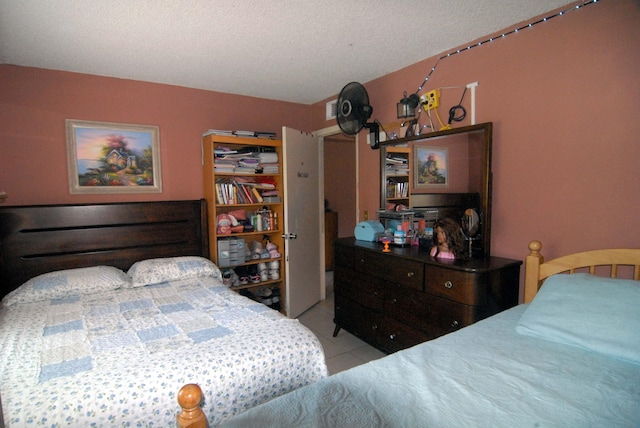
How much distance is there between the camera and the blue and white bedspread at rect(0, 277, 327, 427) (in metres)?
1.26

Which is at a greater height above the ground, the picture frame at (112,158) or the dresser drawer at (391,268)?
the picture frame at (112,158)

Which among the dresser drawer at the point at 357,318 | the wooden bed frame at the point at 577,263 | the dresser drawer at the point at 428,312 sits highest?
the wooden bed frame at the point at 577,263

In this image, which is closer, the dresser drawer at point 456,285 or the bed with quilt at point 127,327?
the bed with quilt at point 127,327

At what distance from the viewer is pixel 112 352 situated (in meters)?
1.57

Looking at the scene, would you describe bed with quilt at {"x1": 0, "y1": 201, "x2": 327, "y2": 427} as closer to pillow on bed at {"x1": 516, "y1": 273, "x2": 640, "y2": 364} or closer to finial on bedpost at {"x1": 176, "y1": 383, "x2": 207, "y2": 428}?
finial on bedpost at {"x1": 176, "y1": 383, "x2": 207, "y2": 428}

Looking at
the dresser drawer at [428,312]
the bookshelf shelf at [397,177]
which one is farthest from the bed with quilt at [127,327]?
the bookshelf shelf at [397,177]

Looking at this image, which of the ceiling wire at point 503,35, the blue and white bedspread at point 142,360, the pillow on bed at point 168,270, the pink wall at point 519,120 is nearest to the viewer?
the blue and white bedspread at point 142,360

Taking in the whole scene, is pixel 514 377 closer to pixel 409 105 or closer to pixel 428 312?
pixel 428 312

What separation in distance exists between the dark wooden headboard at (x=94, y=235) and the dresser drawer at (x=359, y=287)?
1.37 meters

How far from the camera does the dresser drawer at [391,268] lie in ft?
7.64

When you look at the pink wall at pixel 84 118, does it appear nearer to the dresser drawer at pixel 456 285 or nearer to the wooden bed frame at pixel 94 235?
the wooden bed frame at pixel 94 235

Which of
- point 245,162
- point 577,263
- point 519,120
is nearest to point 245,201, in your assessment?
point 245,162

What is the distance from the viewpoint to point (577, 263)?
186 cm

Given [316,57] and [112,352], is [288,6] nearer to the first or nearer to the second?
[316,57]
